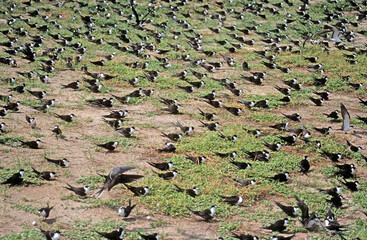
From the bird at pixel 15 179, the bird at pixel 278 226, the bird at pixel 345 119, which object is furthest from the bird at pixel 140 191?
the bird at pixel 345 119

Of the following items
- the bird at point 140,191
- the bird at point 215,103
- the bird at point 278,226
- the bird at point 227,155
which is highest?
the bird at point 278,226

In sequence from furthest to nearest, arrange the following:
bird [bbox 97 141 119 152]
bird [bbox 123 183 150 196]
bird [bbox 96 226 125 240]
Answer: bird [bbox 97 141 119 152] → bird [bbox 123 183 150 196] → bird [bbox 96 226 125 240]

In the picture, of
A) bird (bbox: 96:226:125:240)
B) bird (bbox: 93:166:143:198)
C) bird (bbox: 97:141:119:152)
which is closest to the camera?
bird (bbox: 96:226:125:240)

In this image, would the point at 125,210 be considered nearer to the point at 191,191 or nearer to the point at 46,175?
the point at 191,191

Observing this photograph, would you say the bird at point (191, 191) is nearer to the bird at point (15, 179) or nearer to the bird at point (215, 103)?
the bird at point (15, 179)

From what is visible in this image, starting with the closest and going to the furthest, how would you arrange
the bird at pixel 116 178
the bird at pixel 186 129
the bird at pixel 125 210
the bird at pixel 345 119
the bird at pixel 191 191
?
the bird at pixel 125 210, the bird at pixel 116 178, the bird at pixel 191 191, the bird at pixel 186 129, the bird at pixel 345 119

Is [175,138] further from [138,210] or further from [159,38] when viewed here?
[159,38]

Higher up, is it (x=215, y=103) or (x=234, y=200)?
(x=234, y=200)

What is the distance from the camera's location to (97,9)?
25.5 metres

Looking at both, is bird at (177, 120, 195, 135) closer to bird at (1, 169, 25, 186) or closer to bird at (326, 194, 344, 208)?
bird at (326, 194, 344, 208)

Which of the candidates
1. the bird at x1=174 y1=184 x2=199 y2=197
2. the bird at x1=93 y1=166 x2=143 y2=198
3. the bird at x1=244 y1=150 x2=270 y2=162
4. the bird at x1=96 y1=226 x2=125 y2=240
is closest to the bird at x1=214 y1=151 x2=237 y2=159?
the bird at x1=244 y1=150 x2=270 y2=162

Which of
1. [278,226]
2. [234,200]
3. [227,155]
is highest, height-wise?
[278,226]

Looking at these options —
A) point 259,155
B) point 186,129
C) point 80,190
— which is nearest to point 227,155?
point 259,155

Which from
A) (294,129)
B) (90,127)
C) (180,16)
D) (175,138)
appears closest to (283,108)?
(294,129)
